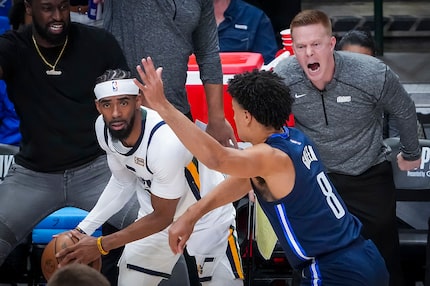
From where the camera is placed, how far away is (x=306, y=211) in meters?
4.80

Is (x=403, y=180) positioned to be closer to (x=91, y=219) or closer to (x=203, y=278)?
(x=203, y=278)

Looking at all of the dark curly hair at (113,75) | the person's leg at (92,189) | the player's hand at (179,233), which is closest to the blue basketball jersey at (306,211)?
the player's hand at (179,233)

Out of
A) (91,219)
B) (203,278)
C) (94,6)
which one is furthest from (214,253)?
(94,6)

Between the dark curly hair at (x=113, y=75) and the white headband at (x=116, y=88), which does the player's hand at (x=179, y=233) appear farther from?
the dark curly hair at (x=113, y=75)

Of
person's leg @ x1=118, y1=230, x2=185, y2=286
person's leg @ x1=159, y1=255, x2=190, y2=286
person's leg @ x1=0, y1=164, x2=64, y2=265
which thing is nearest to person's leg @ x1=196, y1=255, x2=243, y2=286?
person's leg @ x1=159, y1=255, x2=190, y2=286

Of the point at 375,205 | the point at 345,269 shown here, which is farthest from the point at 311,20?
the point at 345,269

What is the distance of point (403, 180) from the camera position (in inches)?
257

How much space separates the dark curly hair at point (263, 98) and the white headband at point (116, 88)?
0.67 meters

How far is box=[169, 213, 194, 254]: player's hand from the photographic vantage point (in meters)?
5.05

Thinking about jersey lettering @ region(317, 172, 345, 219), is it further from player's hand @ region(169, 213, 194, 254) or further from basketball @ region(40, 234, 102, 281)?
basketball @ region(40, 234, 102, 281)

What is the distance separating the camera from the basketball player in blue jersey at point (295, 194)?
186 inches

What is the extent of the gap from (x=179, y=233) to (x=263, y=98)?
0.75 m

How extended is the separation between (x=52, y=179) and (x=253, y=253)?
1.25 meters

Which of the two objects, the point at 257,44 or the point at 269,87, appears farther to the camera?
the point at 257,44
